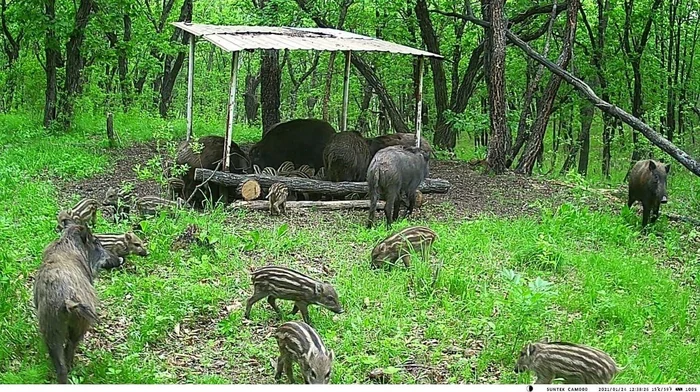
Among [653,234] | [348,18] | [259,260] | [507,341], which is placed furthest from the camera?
[348,18]

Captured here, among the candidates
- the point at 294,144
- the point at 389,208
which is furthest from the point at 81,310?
the point at 294,144

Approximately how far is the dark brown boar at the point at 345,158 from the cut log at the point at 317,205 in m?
0.97

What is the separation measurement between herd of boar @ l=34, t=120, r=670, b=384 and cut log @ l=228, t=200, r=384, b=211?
0.96 feet

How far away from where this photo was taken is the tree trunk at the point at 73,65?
1616 centimetres

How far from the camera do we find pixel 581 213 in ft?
35.0

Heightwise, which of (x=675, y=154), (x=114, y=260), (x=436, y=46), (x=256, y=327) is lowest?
(x=256, y=327)

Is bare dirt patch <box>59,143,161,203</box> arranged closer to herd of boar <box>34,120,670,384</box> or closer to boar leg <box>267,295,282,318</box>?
herd of boar <box>34,120,670,384</box>

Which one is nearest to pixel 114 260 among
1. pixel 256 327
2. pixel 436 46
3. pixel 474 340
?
pixel 256 327

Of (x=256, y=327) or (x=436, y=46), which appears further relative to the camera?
(x=436, y=46)

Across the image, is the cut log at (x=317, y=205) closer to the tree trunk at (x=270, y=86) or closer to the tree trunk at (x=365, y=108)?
the tree trunk at (x=270, y=86)

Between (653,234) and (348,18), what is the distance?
1168 cm

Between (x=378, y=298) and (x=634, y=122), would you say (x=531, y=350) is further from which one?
(x=634, y=122)

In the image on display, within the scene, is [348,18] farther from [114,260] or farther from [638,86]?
[114,260]

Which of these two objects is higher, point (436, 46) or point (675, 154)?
point (436, 46)
